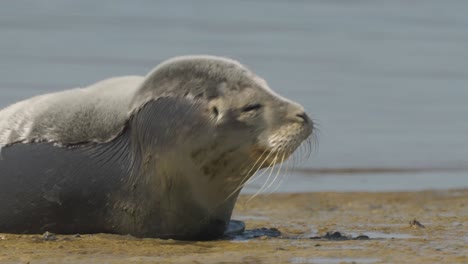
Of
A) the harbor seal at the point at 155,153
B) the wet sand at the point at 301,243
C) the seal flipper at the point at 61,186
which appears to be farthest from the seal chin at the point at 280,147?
the seal flipper at the point at 61,186

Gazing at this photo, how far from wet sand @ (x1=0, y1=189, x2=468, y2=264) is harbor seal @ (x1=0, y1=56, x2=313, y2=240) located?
0.51ft

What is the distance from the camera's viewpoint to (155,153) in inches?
313

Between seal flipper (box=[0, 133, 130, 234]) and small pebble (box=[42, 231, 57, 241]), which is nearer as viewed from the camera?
small pebble (box=[42, 231, 57, 241])

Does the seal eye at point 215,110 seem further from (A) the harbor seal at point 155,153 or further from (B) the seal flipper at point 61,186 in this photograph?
(B) the seal flipper at point 61,186

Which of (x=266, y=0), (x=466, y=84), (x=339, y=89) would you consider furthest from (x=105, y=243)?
(x=266, y=0)

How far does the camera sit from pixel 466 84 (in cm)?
1577

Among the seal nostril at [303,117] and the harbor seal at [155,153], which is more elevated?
the seal nostril at [303,117]

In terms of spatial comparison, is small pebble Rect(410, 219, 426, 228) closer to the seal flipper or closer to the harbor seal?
the harbor seal

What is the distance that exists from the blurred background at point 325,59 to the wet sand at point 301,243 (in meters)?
1.49

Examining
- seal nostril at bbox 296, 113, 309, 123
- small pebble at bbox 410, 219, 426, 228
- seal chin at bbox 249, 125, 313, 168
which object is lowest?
small pebble at bbox 410, 219, 426, 228

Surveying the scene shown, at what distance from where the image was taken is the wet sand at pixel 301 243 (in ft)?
23.4

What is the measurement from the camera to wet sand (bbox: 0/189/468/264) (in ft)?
23.4

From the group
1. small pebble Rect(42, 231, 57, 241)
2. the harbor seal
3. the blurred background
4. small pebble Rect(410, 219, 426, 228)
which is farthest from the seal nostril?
the blurred background

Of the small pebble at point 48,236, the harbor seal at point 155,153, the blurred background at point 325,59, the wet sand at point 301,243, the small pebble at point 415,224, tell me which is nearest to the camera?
the wet sand at point 301,243
